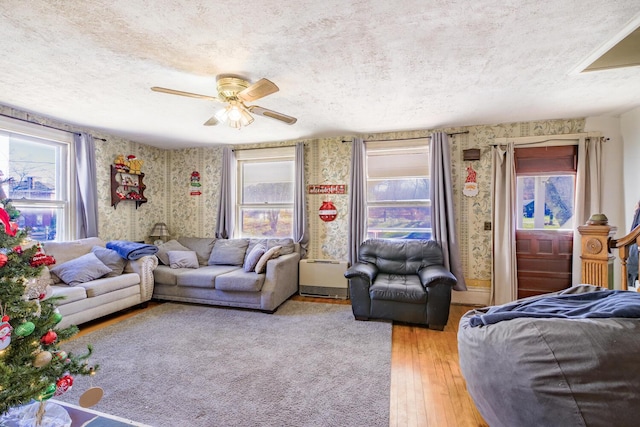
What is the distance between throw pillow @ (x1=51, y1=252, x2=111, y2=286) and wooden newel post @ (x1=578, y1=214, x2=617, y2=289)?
186 inches

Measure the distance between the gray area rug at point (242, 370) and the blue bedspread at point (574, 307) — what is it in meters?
0.94

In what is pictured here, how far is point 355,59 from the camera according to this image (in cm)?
209

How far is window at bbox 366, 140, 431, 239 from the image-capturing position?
4008 mm

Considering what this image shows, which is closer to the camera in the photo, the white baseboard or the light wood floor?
the light wood floor

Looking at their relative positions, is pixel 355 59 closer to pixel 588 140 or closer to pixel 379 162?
pixel 379 162

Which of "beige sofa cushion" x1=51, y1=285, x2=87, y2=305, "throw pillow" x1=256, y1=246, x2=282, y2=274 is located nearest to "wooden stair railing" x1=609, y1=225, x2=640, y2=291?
"throw pillow" x1=256, y1=246, x2=282, y2=274

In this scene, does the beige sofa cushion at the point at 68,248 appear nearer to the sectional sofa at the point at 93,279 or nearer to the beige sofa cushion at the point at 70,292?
the sectional sofa at the point at 93,279

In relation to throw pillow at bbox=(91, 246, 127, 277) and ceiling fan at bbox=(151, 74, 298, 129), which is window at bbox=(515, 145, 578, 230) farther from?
throw pillow at bbox=(91, 246, 127, 277)

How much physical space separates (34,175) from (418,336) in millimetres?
4814

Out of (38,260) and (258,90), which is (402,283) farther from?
(38,260)

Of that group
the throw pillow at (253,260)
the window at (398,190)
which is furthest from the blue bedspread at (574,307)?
the throw pillow at (253,260)

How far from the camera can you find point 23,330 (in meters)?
1.12

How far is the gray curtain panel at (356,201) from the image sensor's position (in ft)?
13.3

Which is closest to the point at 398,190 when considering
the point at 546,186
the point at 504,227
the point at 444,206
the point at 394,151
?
the point at 394,151
